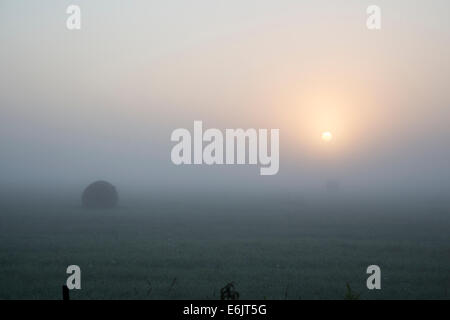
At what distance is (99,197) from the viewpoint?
37.1 m

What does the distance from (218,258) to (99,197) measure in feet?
75.2

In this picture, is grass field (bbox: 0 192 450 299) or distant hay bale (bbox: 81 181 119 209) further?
distant hay bale (bbox: 81 181 119 209)

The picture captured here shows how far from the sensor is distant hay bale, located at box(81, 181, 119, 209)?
36875 mm

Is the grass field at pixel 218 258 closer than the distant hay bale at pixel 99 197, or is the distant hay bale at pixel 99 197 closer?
the grass field at pixel 218 258

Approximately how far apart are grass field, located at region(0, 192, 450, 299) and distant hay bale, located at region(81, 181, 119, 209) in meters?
8.71

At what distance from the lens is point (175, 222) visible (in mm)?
27984

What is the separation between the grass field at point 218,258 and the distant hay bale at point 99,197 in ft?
28.6

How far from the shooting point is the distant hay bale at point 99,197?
1452 inches

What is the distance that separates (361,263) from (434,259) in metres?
2.81

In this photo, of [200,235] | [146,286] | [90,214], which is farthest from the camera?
[90,214]
